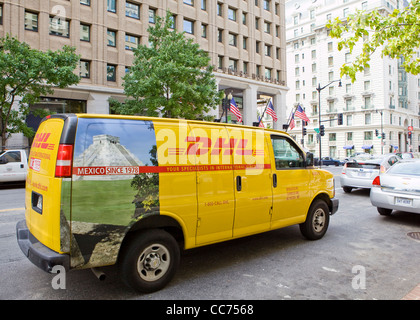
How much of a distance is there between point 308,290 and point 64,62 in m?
18.5

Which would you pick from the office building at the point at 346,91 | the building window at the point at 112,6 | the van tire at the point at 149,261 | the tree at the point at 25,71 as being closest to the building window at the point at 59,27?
the building window at the point at 112,6

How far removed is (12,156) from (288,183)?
14.7 m

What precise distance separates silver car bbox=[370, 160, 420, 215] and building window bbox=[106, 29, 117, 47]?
24547mm

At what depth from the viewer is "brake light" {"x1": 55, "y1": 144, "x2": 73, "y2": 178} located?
3201mm

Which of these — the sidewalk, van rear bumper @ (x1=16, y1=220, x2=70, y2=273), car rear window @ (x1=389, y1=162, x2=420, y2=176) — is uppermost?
car rear window @ (x1=389, y1=162, x2=420, y2=176)

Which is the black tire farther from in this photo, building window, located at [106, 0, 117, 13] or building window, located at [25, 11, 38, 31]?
building window, located at [106, 0, 117, 13]

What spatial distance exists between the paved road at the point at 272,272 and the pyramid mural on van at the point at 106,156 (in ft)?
5.00

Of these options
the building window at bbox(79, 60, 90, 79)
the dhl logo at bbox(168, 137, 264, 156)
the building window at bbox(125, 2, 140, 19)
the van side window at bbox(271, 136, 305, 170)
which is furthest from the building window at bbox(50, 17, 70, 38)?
the dhl logo at bbox(168, 137, 264, 156)

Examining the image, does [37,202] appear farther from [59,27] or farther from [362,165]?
[59,27]

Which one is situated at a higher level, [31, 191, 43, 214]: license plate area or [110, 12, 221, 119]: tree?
[110, 12, 221, 119]: tree

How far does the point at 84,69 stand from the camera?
82.0ft

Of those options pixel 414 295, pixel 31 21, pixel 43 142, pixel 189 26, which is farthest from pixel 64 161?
pixel 189 26
